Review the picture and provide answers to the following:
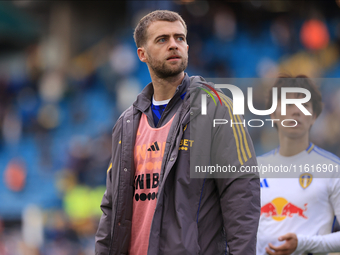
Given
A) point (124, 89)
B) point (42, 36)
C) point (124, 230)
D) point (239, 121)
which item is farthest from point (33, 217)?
point (239, 121)

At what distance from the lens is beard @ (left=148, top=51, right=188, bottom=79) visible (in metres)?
2.10

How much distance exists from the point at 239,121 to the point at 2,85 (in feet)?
26.5

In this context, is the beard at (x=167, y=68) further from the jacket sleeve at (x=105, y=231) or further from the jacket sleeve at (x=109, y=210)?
the jacket sleeve at (x=105, y=231)

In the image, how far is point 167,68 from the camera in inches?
83.0

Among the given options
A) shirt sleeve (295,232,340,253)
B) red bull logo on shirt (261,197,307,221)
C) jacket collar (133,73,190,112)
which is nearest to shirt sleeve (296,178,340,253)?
shirt sleeve (295,232,340,253)

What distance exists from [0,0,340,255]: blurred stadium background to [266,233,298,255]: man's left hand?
469 cm

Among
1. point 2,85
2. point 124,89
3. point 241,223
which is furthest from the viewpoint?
point 2,85

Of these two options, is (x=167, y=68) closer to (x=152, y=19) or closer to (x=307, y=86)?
(x=152, y=19)

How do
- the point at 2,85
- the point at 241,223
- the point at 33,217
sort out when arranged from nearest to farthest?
the point at 241,223 < the point at 33,217 < the point at 2,85

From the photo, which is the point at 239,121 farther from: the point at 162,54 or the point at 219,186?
Result: the point at 162,54

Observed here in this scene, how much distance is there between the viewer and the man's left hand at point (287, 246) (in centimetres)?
226

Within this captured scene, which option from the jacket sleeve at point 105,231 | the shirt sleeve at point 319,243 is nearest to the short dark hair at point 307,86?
the shirt sleeve at point 319,243

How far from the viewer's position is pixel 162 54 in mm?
2127

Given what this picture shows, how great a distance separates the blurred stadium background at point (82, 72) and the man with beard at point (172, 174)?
4.77m
